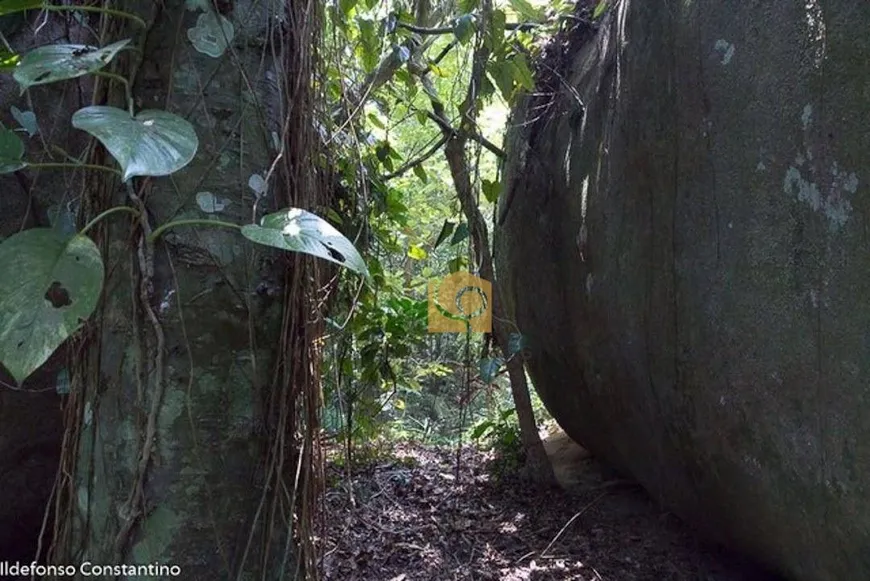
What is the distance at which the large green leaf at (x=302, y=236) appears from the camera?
1063mm

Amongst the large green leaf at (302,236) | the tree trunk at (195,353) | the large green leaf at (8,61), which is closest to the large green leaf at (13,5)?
the tree trunk at (195,353)

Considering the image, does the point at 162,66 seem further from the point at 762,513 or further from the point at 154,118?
the point at 762,513

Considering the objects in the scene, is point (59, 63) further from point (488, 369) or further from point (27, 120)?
point (488, 369)

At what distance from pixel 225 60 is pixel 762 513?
1680 millimetres

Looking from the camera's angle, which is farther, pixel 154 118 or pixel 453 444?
pixel 453 444

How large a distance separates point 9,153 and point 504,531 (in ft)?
7.20

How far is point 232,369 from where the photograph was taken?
1.26 meters

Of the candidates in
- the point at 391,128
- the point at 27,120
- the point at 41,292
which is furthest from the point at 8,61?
the point at 391,128

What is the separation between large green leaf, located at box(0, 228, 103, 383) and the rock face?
140 cm

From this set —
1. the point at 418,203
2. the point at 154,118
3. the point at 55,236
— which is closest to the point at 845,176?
the point at 154,118

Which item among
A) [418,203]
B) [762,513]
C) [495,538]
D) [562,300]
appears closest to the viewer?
[762,513]

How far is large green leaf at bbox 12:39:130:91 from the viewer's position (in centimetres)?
106

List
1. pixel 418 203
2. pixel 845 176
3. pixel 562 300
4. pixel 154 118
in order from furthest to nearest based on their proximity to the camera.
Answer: pixel 418 203 → pixel 562 300 → pixel 845 176 → pixel 154 118

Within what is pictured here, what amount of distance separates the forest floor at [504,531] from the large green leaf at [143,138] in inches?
55.5
